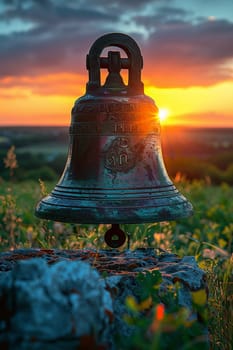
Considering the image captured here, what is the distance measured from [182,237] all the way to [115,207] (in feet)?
9.56

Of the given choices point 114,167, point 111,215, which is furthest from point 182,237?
point 111,215

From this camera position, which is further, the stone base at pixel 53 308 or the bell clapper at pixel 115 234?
the bell clapper at pixel 115 234

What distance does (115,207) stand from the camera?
3.16 m

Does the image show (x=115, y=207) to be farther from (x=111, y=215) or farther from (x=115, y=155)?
(x=115, y=155)

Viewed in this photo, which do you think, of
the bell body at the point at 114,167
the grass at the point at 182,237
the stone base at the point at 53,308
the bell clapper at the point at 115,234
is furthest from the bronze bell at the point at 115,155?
the stone base at the point at 53,308

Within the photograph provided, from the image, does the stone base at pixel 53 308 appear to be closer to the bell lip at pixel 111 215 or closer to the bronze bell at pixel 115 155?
the bell lip at pixel 111 215

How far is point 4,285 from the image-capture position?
2111 mm

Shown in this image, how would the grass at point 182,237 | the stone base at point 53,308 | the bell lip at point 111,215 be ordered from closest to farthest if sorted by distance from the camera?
the stone base at point 53,308 → the bell lip at point 111,215 → the grass at point 182,237

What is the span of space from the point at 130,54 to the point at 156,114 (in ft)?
1.23

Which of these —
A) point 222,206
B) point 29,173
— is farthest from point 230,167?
point 222,206

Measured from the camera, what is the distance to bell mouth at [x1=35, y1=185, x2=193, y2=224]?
3.15m

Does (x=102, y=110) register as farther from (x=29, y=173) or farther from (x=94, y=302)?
(x=29, y=173)

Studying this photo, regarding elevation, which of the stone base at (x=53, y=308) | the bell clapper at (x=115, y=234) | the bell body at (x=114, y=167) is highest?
the bell body at (x=114, y=167)

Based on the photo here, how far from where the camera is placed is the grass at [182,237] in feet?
11.5
